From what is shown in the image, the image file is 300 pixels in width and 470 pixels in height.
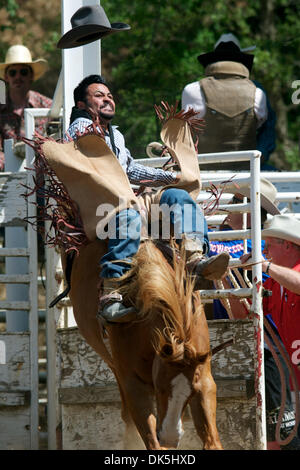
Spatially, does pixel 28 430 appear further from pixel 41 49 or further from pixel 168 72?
pixel 41 49

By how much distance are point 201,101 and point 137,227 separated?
3763mm

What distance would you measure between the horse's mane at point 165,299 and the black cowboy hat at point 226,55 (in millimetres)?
4401

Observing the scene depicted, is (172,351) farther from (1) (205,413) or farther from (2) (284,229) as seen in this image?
(2) (284,229)

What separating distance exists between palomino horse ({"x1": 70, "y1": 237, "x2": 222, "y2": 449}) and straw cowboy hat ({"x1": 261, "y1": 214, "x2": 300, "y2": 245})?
1198mm

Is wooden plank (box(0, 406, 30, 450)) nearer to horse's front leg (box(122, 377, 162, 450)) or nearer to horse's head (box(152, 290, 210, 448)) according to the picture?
horse's front leg (box(122, 377, 162, 450))

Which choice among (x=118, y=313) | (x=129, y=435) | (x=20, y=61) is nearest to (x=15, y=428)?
(x=129, y=435)

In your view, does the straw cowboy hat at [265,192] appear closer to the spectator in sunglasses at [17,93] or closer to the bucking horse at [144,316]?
the bucking horse at [144,316]

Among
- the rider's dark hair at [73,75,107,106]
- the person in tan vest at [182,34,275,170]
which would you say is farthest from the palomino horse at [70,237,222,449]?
the person in tan vest at [182,34,275,170]

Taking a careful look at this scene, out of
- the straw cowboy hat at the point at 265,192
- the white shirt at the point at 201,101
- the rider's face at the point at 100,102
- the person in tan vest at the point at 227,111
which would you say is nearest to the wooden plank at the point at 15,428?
the straw cowboy hat at the point at 265,192

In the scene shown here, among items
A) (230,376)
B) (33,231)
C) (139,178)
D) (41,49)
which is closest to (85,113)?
(139,178)

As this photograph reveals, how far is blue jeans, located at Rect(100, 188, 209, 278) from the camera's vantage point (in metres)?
4.73

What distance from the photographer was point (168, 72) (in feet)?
38.2

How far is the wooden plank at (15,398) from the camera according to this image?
6594mm

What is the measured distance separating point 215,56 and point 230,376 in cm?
403
